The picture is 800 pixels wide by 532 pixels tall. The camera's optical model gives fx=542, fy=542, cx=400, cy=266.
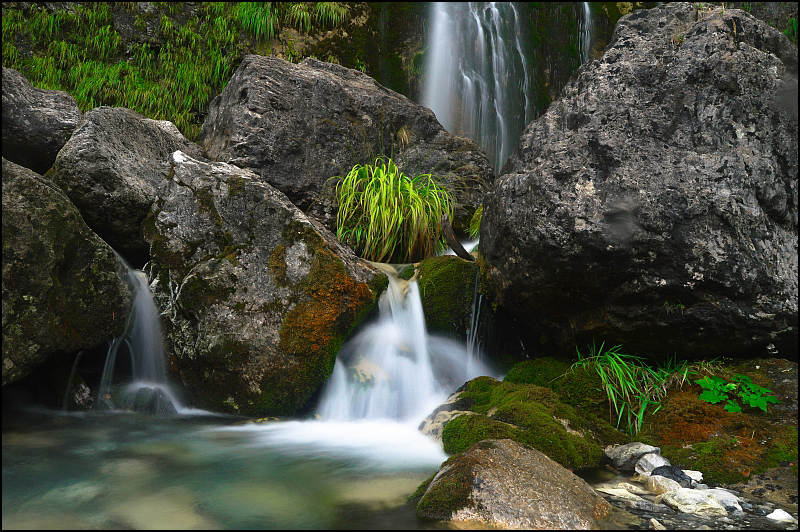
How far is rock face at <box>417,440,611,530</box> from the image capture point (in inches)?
91.7

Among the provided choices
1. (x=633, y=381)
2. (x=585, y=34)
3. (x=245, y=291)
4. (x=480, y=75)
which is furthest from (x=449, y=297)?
(x=585, y=34)

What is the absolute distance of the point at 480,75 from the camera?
33.3 feet

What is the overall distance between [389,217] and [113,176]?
262cm

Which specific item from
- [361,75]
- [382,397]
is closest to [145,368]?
[382,397]

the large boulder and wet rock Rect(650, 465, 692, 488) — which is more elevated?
the large boulder

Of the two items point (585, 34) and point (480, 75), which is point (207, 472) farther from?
point (585, 34)

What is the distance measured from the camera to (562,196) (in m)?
3.92

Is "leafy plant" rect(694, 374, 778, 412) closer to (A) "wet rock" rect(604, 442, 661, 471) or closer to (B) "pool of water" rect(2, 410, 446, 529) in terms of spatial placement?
(A) "wet rock" rect(604, 442, 661, 471)

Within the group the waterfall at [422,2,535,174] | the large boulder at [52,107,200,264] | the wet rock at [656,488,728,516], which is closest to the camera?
the wet rock at [656,488,728,516]

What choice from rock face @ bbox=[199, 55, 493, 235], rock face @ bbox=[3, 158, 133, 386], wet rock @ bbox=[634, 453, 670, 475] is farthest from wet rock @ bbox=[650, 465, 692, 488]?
rock face @ bbox=[199, 55, 493, 235]

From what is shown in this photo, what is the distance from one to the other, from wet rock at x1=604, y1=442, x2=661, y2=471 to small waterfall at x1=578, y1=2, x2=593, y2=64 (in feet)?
31.7

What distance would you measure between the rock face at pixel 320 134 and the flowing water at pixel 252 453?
206 centimetres

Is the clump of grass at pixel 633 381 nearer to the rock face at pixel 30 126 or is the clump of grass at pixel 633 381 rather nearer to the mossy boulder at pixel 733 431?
the mossy boulder at pixel 733 431

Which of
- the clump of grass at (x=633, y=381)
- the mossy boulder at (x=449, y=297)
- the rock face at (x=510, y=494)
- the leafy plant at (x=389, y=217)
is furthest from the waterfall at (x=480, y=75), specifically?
the rock face at (x=510, y=494)
